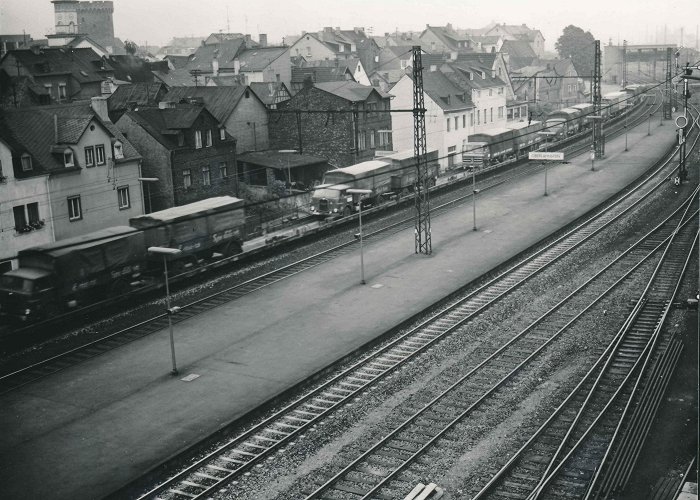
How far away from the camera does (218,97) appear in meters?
58.9

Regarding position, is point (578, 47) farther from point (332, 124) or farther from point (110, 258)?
point (110, 258)

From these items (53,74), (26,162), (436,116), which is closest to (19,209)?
(26,162)

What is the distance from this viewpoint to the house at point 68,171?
3791 centimetres

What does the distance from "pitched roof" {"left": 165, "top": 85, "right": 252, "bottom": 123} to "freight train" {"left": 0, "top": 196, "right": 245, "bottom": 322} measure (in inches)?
864

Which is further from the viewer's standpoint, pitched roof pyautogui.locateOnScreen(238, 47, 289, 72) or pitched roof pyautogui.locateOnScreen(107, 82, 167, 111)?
pitched roof pyautogui.locateOnScreen(238, 47, 289, 72)

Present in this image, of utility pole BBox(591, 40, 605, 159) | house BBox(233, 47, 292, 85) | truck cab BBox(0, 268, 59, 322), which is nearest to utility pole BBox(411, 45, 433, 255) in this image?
truck cab BBox(0, 268, 59, 322)

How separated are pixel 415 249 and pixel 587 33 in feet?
376

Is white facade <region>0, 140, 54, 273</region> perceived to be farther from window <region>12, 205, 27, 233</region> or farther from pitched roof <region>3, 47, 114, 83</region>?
pitched roof <region>3, 47, 114, 83</region>

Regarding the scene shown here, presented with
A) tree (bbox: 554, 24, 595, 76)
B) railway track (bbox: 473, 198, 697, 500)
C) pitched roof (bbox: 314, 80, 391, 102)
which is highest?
tree (bbox: 554, 24, 595, 76)

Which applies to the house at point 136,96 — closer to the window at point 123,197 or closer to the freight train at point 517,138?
the window at point 123,197

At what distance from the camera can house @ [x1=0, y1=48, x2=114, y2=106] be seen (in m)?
52.8

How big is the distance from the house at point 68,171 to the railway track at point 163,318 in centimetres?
1064

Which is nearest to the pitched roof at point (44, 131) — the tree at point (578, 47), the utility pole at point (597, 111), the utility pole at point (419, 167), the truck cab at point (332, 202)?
the truck cab at point (332, 202)

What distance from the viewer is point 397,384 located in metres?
22.1
